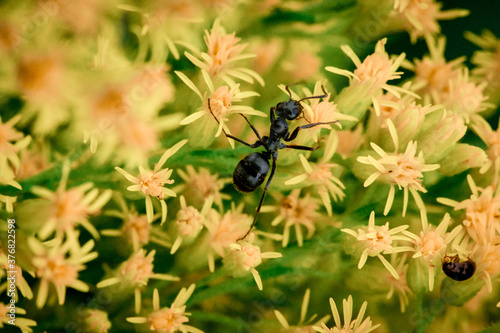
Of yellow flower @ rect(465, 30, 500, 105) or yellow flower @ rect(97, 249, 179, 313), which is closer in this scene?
yellow flower @ rect(97, 249, 179, 313)

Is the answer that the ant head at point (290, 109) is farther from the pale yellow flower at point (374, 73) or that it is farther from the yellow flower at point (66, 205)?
the yellow flower at point (66, 205)

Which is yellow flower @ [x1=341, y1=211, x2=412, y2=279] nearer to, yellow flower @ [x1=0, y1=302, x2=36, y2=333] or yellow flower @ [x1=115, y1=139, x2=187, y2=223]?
yellow flower @ [x1=115, y1=139, x2=187, y2=223]

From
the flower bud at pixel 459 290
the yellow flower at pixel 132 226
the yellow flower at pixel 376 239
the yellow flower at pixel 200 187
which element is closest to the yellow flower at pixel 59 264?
Result: the yellow flower at pixel 132 226

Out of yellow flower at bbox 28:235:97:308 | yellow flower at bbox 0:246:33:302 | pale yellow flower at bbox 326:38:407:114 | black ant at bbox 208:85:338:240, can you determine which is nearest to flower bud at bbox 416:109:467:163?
pale yellow flower at bbox 326:38:407:114

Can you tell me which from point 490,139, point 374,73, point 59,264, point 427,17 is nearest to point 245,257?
point 59,264

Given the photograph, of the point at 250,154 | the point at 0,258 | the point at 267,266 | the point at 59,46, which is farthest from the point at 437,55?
the point at 0,258

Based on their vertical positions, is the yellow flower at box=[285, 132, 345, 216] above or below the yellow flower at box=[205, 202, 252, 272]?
above
